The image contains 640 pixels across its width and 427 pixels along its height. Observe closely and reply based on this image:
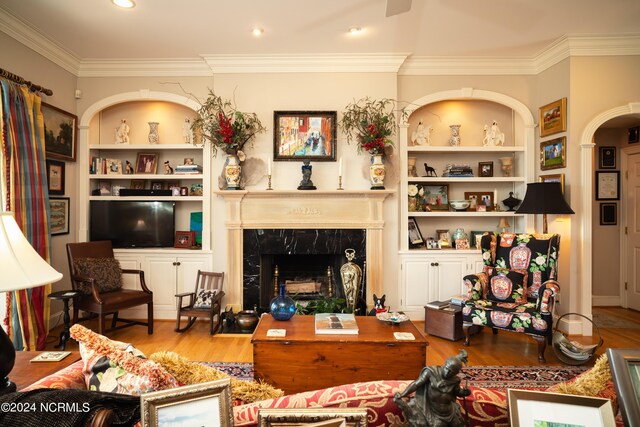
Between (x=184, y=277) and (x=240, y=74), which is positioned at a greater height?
(x=240, y=74)

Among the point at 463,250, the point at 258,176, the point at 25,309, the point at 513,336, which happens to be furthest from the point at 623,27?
the point at 25,309

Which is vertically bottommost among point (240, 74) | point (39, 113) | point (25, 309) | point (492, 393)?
point (25, 309)

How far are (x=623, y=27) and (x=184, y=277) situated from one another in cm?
524

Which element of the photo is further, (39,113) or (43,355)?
(39,113)

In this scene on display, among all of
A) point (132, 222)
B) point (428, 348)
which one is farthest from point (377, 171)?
point (132, 222)

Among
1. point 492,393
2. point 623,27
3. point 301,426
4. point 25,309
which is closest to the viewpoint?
point 301,426

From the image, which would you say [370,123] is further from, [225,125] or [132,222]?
[132,222]

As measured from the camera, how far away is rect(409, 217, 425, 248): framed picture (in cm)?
440

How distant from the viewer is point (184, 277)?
429 centimetres

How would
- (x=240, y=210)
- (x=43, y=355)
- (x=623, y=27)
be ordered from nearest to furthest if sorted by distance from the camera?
(x=43, y=355), (x=623, y=27), (x=240, y=210)

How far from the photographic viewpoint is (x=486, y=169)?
4.53 meters

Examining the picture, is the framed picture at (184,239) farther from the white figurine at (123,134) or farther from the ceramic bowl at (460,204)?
the ceramic bowl at (460,204)

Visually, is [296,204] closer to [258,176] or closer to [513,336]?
[258,176]

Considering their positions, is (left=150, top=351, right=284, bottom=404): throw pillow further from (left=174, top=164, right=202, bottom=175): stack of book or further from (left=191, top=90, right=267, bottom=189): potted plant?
(left=174, top=164, right=202, bottom=175): stack of book
